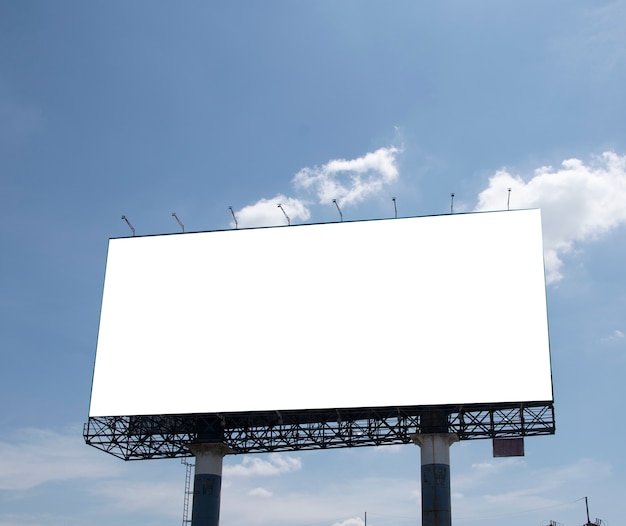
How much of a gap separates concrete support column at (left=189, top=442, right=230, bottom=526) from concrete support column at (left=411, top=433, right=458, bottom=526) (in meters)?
11.2

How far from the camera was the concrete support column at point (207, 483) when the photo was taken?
43250mm

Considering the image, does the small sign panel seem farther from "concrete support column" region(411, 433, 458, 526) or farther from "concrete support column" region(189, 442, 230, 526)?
"concrete support column" region(189, 442, 230, 526)

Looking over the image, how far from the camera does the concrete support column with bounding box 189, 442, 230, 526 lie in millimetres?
43250

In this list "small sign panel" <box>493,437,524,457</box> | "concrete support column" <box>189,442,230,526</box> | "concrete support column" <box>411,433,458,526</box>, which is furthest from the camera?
"concrete support column" <box>189,442,230,526</box>

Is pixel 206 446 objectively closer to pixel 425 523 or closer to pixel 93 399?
pixel 93 399

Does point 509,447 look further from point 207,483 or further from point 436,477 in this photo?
point 207,483

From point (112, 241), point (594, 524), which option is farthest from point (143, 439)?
point (594, 524)

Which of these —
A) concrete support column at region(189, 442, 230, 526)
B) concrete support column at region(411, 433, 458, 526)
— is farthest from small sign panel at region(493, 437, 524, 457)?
concrete support column at region(189, 442, 230, 526)

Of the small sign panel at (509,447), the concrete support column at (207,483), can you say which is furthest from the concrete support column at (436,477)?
the concrete support column at (207,483)

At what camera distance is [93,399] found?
4506 cm

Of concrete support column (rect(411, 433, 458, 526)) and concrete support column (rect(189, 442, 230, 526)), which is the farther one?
concrete support column (rect(189, 442, 230, 526))

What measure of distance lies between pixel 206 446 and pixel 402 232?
16.4m

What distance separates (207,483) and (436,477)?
501 inches

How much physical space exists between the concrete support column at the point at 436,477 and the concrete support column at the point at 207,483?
36.9 ft
